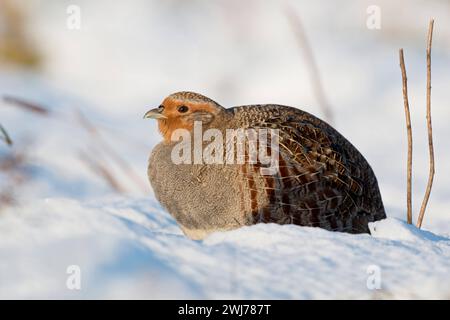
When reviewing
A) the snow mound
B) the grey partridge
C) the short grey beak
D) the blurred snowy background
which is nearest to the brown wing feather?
the grey partridge

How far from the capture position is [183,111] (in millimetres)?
3729

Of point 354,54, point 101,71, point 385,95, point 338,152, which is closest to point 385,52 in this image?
point 354,54

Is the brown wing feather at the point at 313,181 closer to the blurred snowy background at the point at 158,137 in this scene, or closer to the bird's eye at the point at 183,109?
the bird's eye at the point at 183,109

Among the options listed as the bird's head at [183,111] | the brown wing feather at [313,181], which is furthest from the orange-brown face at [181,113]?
the brown wing feather at [313,181]

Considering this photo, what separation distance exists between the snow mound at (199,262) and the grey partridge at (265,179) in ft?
2.69

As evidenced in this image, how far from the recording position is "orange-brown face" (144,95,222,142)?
369cm

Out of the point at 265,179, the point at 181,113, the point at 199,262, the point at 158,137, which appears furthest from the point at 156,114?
the point at 158,137

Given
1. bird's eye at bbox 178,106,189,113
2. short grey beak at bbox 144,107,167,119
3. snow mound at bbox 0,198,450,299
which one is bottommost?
snow mound at bbox 0,198,450,299

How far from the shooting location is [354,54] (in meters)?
9.94

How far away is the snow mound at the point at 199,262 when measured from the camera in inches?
76.3

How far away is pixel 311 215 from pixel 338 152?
368 mm

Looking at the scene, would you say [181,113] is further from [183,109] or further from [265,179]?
[265,179]

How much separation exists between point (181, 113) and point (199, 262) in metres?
1.70

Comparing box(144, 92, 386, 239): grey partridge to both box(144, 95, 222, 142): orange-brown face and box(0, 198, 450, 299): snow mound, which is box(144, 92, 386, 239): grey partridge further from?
box(0, 198, 450, 299): snow mound
